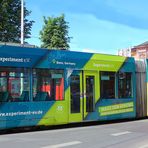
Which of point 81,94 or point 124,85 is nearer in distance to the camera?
point 81,94

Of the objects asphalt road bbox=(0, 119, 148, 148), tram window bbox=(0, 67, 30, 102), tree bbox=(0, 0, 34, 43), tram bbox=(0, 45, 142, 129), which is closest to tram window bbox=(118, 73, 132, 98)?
tram bbox=(0, 45, 142, 129)

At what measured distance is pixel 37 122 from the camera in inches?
656

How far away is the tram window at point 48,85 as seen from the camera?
1677cm

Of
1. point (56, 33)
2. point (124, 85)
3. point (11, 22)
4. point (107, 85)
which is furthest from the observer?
point (56, 33)

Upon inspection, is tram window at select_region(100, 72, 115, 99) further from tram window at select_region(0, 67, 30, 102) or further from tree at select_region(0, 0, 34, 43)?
tree at select_region(0, 0, 34, 43)

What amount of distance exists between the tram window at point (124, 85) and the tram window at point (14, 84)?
5.54 m

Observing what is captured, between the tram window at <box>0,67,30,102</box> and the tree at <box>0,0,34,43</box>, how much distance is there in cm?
2299

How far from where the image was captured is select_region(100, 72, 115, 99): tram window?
1970 centimetres

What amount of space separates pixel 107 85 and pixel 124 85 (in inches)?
54.0

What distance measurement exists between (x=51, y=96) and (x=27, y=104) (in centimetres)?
127

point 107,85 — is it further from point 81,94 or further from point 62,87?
point 62,87

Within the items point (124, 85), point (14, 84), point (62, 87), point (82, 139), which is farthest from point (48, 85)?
point (124, 85)

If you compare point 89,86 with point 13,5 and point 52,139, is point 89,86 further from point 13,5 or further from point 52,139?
point 13,5

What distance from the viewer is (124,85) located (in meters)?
A: 21.0
